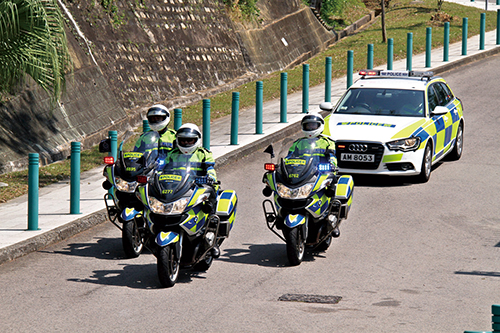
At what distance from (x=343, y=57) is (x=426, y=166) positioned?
1273 centimetres

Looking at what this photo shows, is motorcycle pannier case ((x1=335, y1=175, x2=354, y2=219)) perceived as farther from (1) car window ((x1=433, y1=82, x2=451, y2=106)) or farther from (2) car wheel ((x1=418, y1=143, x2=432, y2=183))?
(1) car window ((x1=433, y1=82, x2=451, y2=106))

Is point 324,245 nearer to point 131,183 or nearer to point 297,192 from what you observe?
point 297,192

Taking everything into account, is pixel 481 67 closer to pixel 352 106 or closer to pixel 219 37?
pixel 219 37

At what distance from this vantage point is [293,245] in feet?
27.8

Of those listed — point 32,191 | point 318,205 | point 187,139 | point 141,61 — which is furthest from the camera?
point 141,61

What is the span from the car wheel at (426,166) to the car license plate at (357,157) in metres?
0.89

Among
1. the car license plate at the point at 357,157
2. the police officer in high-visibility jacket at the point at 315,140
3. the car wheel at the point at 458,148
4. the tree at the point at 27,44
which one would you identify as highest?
the tree at the point at 27,44

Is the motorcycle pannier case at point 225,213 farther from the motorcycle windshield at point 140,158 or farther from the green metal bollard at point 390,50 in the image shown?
the green metal bollard at point 390,50

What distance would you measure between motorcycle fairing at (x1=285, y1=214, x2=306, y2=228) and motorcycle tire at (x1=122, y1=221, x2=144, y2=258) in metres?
1.79

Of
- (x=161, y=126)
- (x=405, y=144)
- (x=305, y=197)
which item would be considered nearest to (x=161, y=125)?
(x=161, y=126)

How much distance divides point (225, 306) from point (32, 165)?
3769 mm

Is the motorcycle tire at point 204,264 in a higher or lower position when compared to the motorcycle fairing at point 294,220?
lower

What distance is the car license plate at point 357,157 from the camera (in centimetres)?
1241

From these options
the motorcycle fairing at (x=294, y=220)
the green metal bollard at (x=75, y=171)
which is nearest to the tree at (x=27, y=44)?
the green metal bollard at (x=75, y=171)
